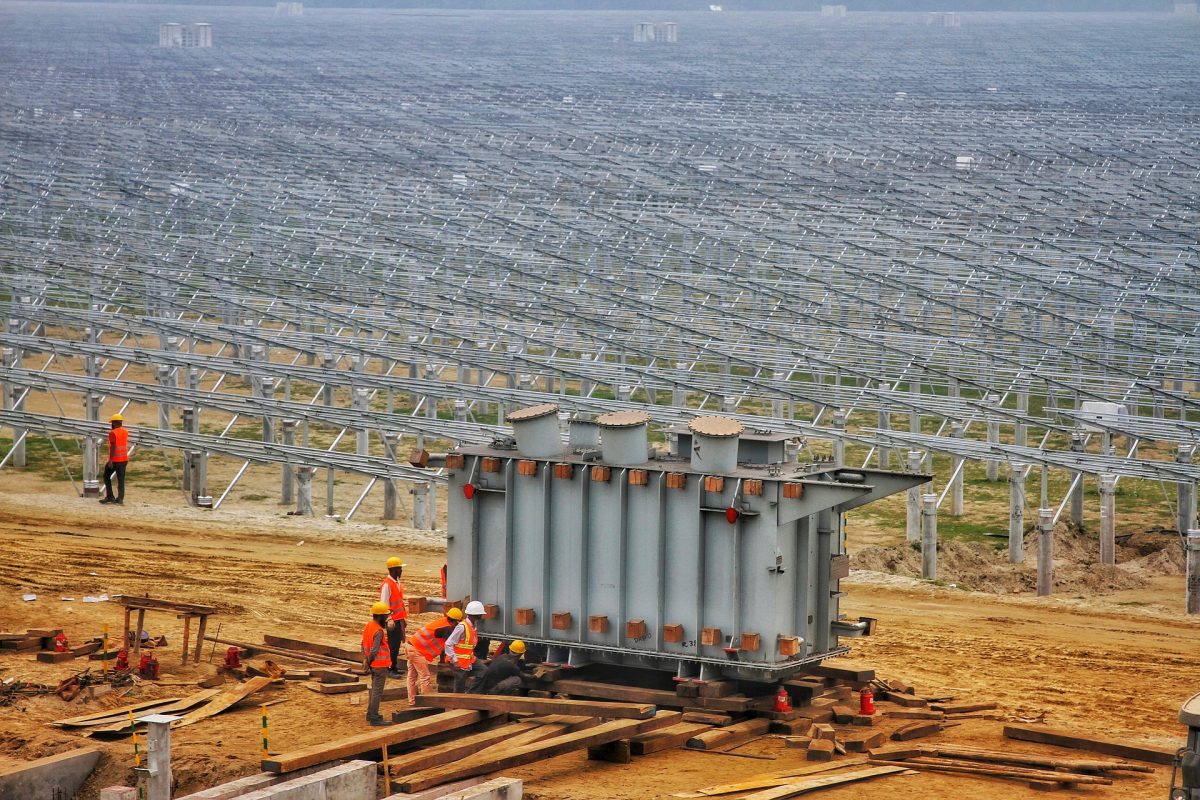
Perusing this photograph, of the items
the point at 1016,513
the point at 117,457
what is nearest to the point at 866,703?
the point at 1016,513

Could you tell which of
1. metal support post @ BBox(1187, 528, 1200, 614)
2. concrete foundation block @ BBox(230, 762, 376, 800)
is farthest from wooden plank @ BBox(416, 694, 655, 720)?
metal support post @ BBox(1187, 528, 1200, 614)

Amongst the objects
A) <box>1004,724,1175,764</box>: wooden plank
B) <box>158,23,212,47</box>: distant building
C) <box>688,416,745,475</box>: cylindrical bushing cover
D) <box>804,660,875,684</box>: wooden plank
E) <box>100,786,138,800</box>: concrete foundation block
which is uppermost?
<box>158,23,212,47</box>: distant building

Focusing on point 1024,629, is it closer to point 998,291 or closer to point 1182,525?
point 1182,525

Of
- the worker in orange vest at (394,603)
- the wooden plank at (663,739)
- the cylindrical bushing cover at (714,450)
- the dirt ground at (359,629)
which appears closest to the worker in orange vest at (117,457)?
the dirt ground at (359,629)

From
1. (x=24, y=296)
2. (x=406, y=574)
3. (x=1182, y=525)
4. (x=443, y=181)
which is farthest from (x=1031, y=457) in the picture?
(x=443, y=181)

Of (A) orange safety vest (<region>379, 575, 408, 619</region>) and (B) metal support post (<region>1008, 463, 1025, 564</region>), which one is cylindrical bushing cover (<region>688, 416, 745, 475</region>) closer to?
(A) orange safety vest (<region>379, 575, 408, 619</region>)

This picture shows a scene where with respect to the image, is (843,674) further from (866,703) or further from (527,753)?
(527,753)
